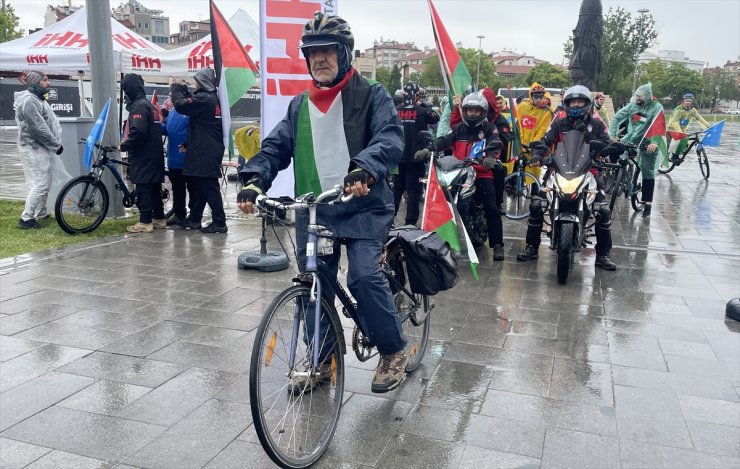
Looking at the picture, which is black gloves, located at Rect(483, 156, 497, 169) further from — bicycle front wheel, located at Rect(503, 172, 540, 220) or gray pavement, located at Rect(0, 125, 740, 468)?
bicycle front wheel, located at Rect(503, 172, 540, 220)

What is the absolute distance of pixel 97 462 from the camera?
3.07 metres

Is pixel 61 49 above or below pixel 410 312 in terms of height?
above

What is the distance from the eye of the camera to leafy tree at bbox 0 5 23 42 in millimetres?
45969

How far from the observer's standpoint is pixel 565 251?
250 inches

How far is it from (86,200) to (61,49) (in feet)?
15.9

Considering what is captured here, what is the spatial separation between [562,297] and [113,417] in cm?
407

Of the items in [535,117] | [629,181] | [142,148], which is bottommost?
[629,181]

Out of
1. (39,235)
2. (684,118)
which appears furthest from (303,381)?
(684,118)

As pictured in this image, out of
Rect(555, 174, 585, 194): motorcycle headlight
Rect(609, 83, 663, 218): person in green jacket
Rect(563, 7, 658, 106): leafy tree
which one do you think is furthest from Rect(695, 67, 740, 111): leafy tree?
Rect(555, 174, 585, 194): motorcycle headlight

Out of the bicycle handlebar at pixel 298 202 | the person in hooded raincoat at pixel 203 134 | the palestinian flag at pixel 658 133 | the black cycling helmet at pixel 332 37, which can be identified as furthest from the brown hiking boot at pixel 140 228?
the palestinian flag at pixel 658 133

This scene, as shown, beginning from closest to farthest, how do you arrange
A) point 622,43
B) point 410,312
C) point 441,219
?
1. point 410,312
2. point 441,219
3. point 622,43

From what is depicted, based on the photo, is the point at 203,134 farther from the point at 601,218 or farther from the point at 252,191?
the point at 252,191

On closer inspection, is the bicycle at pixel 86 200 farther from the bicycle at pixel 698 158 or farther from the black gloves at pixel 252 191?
the bicycle at pixel 698 158

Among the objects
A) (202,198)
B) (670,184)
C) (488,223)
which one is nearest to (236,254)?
(202,198)
